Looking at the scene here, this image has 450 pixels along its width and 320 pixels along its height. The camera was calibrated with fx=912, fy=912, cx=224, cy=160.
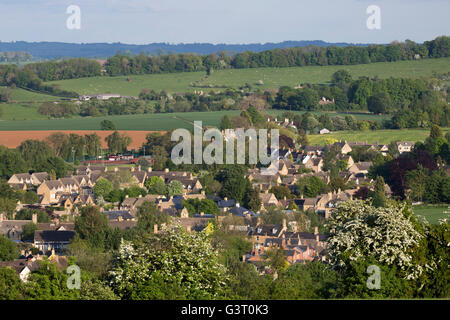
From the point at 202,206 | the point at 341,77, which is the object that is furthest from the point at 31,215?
the point at 341,77

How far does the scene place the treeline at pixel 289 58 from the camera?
443 feet

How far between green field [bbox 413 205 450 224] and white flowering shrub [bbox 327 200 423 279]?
23.7 m

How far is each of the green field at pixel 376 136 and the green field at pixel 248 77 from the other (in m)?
37.5

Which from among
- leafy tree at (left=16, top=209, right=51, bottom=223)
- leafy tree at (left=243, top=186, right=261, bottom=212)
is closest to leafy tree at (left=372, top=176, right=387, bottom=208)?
leafy tree at (left=243, top=186, right=261, bottom=212)

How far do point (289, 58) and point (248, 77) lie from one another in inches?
426

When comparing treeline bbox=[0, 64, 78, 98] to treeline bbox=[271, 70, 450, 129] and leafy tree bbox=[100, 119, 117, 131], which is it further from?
leafy tree bbox=[100, 119, 117, 131]

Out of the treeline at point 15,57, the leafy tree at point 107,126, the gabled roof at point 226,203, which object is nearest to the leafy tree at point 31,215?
Result: the gabled roof at point 226,203

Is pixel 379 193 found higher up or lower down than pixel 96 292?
lower down

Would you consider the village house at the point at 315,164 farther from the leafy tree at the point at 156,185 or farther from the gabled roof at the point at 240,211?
the gabled roof at the point at 240,211

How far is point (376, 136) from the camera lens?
273 feet

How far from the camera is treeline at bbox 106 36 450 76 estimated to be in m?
135

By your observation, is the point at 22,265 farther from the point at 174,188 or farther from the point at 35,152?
the point at 35,152

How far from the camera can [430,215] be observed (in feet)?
156

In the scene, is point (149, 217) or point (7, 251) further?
point (149, 217)
